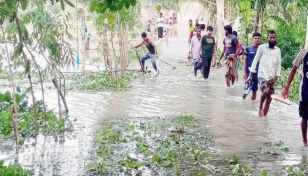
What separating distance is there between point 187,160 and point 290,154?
54.8 inches

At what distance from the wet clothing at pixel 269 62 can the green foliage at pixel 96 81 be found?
4533mm

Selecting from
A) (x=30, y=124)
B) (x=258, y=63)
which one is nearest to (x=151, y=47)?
(x=258, y=63)

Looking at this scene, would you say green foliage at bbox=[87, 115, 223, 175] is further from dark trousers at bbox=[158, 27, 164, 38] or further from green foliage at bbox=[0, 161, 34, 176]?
dark trousers at bbox=[158, 27, 164, 38]

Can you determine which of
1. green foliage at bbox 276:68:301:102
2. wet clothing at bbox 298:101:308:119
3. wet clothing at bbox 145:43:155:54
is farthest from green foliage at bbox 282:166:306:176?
wet clothing at bbox 145:43:155:54

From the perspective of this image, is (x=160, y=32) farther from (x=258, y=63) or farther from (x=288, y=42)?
(x=258, y=63)

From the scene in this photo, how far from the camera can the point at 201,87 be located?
12.4 metres

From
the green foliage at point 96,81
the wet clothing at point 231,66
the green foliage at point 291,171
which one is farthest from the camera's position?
the green foliage at point 96,81

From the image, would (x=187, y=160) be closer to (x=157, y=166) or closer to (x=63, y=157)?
(x=157, y=166)

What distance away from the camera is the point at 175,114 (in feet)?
29.6

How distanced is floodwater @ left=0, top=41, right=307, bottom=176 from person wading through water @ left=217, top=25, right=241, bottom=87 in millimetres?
359

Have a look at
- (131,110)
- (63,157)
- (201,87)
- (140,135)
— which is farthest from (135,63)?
(63,157)

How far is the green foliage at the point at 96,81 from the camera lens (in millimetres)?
12425

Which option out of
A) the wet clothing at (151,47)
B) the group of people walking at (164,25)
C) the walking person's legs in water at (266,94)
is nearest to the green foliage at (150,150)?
the walking person's legs in water at (266,94)

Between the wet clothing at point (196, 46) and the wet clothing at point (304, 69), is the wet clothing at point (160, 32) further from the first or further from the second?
the wet clothing at point (304, 69)
